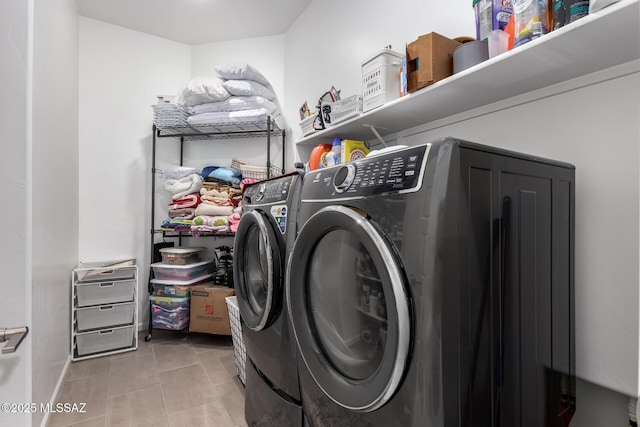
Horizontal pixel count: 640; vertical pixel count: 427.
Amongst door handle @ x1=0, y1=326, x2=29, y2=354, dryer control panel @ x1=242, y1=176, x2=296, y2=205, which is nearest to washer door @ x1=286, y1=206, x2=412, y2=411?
dryer control panel @ x1=242, y1=176, x2=296, y2=205

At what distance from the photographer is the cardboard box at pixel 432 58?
3.38 ft

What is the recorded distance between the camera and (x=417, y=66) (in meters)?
1.09

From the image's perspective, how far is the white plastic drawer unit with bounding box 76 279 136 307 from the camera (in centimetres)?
228

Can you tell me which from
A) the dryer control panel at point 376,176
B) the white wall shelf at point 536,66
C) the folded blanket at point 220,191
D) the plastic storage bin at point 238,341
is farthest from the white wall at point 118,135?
the dryer control panel at point 376,176

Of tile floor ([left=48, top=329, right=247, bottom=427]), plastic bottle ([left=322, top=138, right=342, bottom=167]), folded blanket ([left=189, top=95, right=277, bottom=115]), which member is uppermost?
folded blanket ([left=189, top=95, right=277, bottom=115])

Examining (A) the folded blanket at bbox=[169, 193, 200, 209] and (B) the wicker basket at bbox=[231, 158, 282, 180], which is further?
(B) the wicker basket at bbox=[231, 158, 282, 180]

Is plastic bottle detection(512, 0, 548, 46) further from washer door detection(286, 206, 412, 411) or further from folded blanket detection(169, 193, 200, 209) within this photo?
folded blanket detection(169, 193, 200, 209)

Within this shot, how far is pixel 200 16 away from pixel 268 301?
257cm

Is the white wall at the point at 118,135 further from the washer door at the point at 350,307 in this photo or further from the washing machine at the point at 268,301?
the washer door at the point at 350,307

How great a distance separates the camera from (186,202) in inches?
103

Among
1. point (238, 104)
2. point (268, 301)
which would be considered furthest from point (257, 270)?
point (238, 104)

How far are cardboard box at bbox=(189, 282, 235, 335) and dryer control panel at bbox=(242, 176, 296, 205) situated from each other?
1.18 m

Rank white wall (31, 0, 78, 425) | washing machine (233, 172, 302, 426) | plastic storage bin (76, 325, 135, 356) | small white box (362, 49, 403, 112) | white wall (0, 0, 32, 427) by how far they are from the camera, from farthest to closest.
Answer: plastic storage bin (76, 325, 135, 356) < white wall (31, 0, 78, 425) < small white box (362, 49, 403, 112) < washing machine (233, 172, 302, 426) < white wall (0, 0, 32, 427)

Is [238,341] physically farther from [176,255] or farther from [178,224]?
[178,224]
